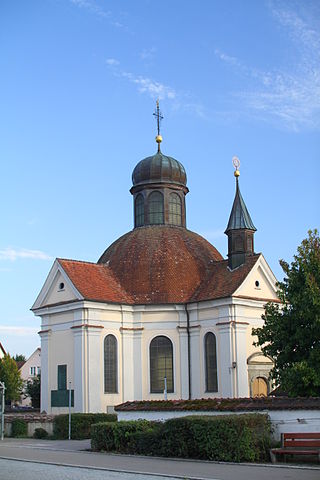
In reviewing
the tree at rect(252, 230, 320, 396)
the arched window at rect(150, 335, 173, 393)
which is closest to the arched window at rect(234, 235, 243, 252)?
the arched window at rect(150, 335, 173, 393)

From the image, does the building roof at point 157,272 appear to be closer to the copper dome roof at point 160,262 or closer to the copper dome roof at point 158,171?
the copper dome roof at point 160,262

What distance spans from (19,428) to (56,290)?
346 inches

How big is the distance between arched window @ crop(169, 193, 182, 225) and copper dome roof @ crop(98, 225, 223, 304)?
111 cm

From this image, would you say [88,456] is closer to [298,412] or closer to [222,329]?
[298,412]

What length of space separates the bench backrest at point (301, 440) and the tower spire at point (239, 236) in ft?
75.4

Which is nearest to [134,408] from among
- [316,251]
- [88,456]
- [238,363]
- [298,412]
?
[88,456]

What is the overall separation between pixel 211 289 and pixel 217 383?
18.4 feet

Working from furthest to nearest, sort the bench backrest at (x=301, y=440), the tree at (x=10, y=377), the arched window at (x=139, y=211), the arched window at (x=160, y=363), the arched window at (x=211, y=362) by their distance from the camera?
the tree at (x=10, y=377), the arched window at (x=139, y=211), the arched window at (x=160, y=363), the arched window at (x=211, y=362), the bench backrest at (x=301, y=440)

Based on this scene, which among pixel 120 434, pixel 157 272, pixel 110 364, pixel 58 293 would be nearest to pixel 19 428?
pixel 110 364

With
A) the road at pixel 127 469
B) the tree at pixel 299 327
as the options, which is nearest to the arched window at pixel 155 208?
the tree at pixel 299 327

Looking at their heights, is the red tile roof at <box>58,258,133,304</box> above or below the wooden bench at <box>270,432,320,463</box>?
above

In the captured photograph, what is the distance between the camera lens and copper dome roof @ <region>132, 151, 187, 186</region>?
48.0 m

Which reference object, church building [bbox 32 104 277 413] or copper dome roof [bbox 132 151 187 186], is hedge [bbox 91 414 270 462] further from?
copper dome roof [bbox 132 151 187 186]

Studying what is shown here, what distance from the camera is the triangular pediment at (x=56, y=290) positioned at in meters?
40.7
